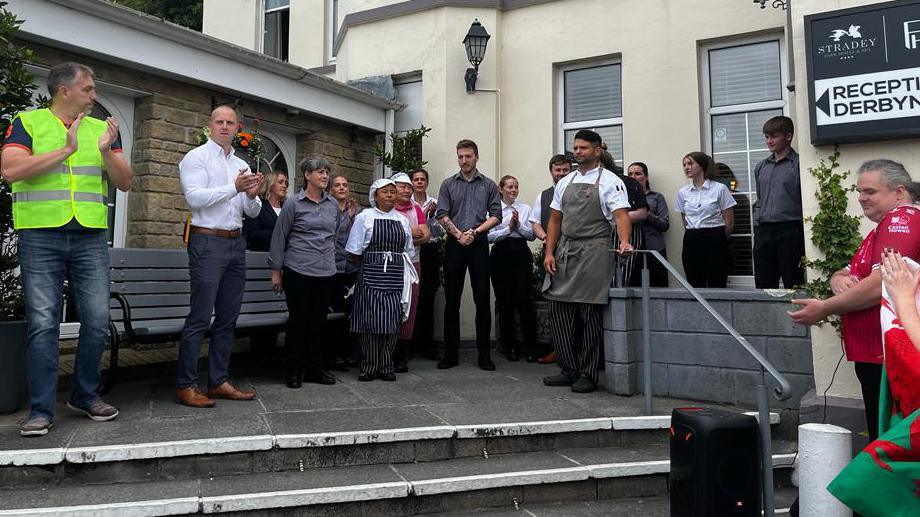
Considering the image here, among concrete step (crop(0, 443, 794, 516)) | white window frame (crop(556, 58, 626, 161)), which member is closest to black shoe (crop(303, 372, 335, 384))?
concrete step (crop(0, 443, 794, 516))

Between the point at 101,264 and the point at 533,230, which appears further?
the point at 533,230

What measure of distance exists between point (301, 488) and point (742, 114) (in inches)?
226

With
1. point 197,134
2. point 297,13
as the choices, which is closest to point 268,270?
point 197,134

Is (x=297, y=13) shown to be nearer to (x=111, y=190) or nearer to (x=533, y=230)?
(x=111, y=190)

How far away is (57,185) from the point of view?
3.44 m

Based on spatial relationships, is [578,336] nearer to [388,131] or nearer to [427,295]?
[427,295]

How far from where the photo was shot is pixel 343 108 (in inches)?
291

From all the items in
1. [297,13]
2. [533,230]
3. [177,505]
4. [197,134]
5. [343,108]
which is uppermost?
[297,13]

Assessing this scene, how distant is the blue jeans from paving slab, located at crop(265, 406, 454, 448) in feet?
3.45

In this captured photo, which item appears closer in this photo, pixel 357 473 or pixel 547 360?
pixel 357 473

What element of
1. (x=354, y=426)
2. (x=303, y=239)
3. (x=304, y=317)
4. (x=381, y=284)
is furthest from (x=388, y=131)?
(x=354, y=426)

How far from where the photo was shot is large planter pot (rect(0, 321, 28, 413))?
3.68 metres

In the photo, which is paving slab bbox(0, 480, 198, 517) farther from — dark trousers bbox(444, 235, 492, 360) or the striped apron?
dark trousers bbox(444, 235, 492, 360)

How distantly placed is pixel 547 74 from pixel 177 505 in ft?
20.3
